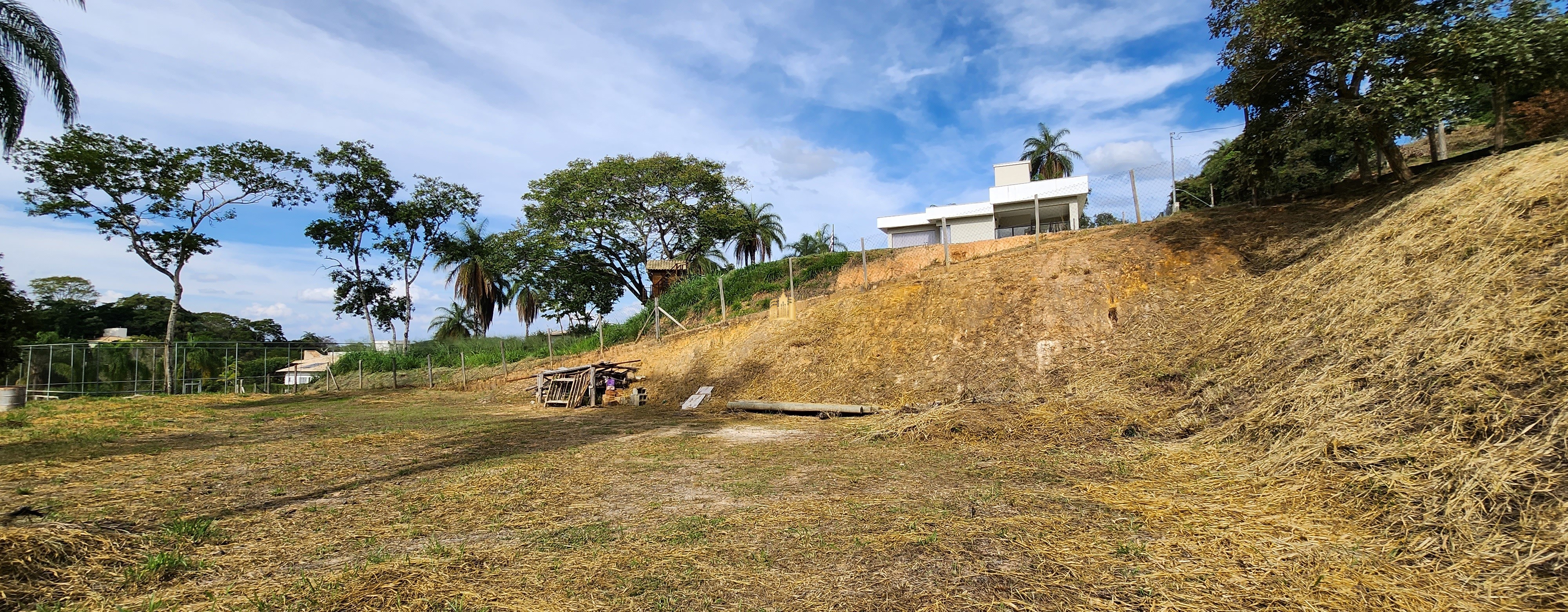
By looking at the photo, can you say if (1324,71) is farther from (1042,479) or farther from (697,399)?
(697,399)

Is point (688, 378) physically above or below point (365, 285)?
below

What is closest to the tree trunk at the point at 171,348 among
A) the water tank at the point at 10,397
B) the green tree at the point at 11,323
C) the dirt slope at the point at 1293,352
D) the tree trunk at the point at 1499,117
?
the green tree at the point at 11,323

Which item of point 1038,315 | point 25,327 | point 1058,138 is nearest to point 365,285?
point 25,327

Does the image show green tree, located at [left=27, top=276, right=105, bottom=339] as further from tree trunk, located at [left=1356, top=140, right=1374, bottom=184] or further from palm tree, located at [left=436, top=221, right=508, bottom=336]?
tree trunk, located at [left=1356, top=140, right=1374, bottom=184]

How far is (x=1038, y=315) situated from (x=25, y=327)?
27.7m

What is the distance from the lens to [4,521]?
4.26 meters

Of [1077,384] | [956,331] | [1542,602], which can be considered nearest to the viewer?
[1542,602]

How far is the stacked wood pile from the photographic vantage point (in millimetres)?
15648

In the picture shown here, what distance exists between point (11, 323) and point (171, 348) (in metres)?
5.94

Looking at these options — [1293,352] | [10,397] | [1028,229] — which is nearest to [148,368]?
[10,397]

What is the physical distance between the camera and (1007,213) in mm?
26141

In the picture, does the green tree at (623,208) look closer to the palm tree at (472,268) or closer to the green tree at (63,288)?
the palm tree at (472,268)

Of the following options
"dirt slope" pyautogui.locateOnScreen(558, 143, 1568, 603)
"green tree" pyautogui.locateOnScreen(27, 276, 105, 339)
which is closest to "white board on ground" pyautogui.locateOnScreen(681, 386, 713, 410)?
"dirt slope" pyautogui.locateOnScreen(558, 143, 1568, 603)

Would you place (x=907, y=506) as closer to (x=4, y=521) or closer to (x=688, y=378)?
(x=4, y=521)
